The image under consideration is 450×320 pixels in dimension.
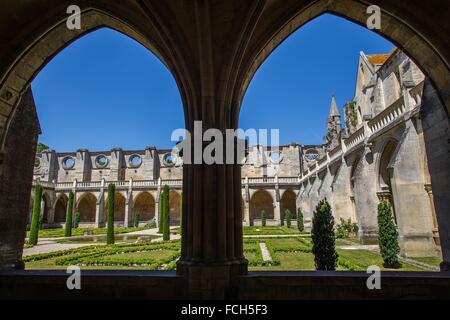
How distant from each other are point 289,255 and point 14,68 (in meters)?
9.14

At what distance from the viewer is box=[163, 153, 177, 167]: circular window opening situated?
35625 mm

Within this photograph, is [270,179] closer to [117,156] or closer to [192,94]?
[117,156]

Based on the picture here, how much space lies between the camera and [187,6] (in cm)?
355

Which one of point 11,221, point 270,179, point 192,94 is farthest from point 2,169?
point 270,179

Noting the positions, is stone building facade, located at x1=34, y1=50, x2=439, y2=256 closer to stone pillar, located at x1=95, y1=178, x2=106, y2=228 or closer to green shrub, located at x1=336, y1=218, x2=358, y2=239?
stone pillar, located at x1=95, y1=178, x2=106, y2=228

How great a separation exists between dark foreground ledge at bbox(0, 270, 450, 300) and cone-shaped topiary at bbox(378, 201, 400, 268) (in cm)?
502

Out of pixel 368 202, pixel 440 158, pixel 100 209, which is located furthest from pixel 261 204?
pixel 440 158

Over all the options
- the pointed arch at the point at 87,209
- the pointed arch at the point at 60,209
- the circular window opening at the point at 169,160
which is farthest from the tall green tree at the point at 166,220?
the pointed arch at the point at 60,209

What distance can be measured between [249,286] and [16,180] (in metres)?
3.83

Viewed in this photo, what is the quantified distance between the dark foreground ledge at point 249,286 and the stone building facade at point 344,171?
107 inches

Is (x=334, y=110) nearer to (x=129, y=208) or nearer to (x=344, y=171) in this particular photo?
(x=344, y=171)

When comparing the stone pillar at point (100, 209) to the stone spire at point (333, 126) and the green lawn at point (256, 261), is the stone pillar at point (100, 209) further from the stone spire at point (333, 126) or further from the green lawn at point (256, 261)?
the stone spire at point (333, 126)

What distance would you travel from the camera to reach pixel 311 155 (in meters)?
34.0

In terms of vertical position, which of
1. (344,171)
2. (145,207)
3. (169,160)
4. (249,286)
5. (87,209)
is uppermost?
Result: (169,160)
